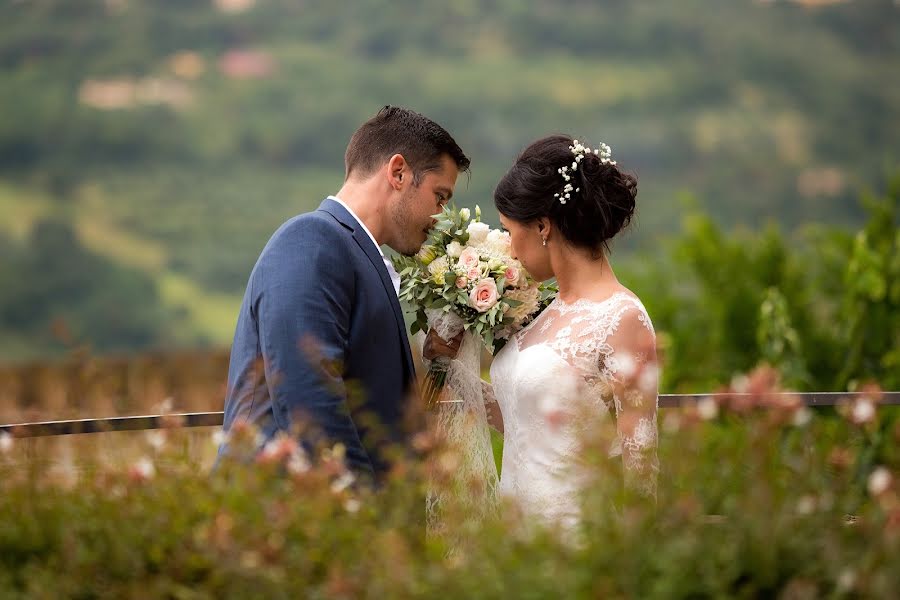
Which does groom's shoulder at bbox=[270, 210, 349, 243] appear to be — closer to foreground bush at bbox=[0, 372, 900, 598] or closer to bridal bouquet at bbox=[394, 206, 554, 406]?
bridal bouquet at bbox=[394, 206, 554, 406]

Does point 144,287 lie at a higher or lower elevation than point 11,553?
lower

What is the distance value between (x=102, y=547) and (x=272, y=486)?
34 cm

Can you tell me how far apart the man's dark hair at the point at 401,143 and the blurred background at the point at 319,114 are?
14375 millimetres

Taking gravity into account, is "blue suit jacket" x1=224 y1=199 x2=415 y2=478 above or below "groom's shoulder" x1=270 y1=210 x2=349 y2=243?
below

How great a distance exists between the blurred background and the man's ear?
1445cm

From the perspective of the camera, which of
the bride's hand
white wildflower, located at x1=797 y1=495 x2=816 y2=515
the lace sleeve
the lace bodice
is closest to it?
white wildflower, located at x1=797 y1=495 x2=816 y2=515

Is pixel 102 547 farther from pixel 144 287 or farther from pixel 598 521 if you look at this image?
pixel 144 287

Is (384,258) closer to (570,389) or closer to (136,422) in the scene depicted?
(570,389)

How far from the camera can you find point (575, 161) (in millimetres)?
3604

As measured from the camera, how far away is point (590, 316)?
350 centimetres

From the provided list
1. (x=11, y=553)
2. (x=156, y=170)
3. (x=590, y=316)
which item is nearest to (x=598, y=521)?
(x=11, y=553)

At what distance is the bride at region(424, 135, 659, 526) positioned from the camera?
340 centimetres

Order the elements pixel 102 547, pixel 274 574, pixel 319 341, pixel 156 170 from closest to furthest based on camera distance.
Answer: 1. pixel 274 574
2. pixel 102 547
3. pixel 319 341
4. pixel 156 170

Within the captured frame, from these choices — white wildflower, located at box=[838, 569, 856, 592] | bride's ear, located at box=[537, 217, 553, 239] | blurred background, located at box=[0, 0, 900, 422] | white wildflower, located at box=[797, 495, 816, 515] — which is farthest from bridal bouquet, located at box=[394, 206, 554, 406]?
blurred background, located at box=[0, 0, 900, 422]
